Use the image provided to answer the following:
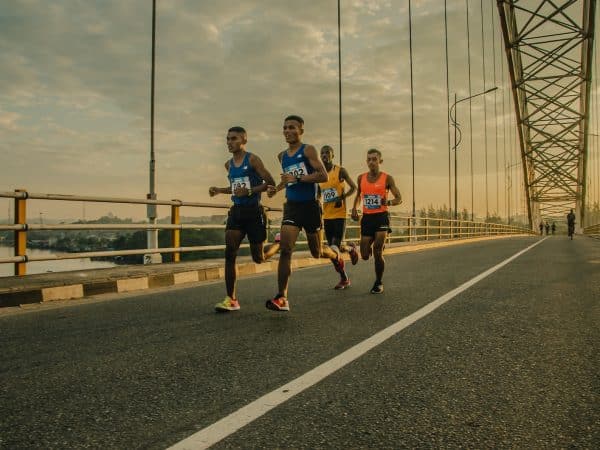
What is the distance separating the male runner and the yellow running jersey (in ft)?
7.33

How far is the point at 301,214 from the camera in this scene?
5.86m

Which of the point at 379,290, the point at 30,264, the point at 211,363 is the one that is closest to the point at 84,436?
the point at 211,363

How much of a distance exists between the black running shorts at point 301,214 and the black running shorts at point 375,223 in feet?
5.67

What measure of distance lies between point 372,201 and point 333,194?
36.9 inches

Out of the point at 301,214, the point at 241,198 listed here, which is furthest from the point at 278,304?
the point at 241,198

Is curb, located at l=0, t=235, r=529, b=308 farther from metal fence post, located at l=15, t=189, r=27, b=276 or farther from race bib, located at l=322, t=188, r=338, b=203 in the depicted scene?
race bib, located at l=322, t=188, r=338, b=203

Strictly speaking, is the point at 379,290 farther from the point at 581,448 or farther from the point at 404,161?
the point at 404,161

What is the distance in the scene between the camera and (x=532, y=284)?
7758 millimetres

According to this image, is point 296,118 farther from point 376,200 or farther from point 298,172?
point 376,200

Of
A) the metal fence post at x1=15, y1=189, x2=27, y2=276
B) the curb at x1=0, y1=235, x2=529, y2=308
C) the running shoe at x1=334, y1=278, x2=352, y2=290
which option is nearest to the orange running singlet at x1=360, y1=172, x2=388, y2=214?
the running shoe at x1=334, y1=278, x2=352, y2=290

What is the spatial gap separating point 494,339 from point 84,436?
2.99 meters

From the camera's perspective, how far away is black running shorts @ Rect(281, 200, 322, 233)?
5.84 metres

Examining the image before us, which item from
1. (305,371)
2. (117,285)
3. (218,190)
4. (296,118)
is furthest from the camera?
(117,285)

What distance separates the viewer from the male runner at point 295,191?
18.1ft
